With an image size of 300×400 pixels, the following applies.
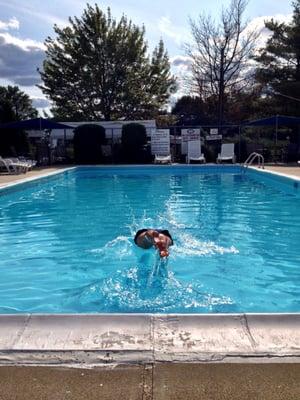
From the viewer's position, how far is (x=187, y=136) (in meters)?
21.4

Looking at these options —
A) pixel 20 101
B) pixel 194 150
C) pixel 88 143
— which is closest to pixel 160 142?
pixel 194 150

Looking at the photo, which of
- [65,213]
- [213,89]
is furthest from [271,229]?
[213,89]

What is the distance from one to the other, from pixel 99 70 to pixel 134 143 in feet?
41.3

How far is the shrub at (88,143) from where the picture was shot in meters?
21.5

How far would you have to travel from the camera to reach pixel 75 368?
2.32m

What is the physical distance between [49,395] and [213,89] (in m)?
32.5

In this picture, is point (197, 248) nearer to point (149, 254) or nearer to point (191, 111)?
point (149, 254)

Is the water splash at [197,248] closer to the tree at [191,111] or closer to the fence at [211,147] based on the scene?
the fence at [211,147]

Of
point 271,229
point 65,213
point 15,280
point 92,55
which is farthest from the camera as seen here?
point 92,55

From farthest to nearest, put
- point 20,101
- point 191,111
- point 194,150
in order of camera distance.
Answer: point 20,101 → point 191,111 → point 194,150

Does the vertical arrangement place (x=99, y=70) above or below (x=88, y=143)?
above

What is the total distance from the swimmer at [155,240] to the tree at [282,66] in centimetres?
2380

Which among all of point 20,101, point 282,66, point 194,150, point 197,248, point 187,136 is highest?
point 282,66

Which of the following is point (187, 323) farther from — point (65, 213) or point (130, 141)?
point (130, 141)
